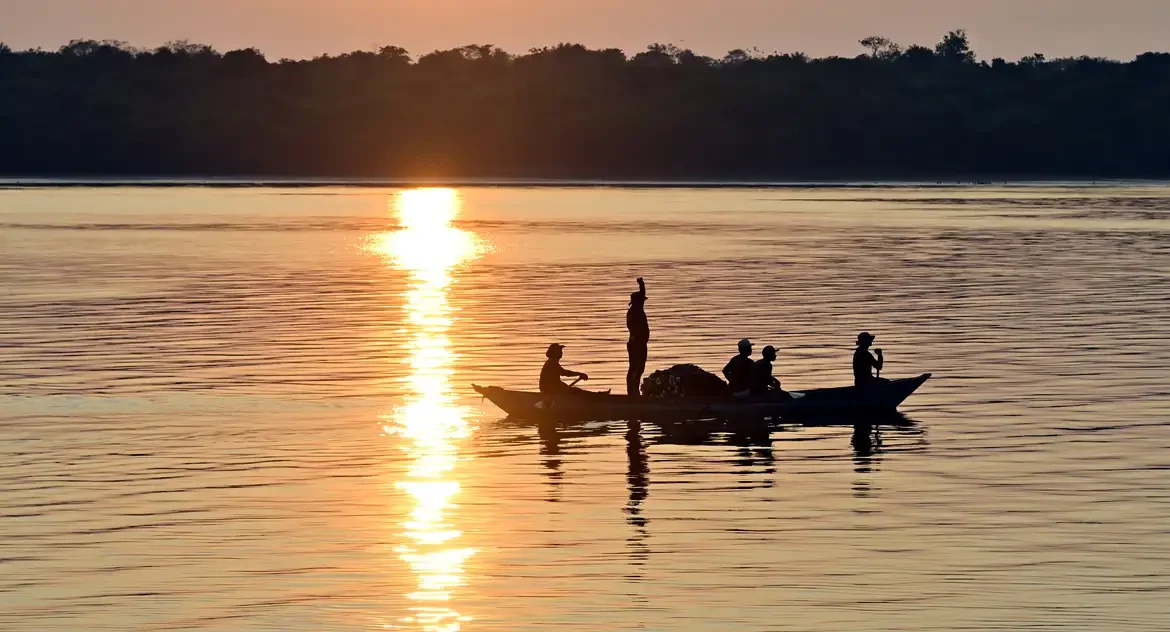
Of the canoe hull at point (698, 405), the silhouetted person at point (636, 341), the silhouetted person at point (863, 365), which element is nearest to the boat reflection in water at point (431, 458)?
the canoe hull at point (698, 405)

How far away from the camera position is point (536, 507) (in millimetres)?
29781

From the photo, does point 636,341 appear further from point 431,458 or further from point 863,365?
point 431,458

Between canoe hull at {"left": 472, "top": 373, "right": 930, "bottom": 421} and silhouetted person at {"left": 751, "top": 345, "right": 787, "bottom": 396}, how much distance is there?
17 centimetres

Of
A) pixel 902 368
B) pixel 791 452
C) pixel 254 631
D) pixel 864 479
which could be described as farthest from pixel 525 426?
pixel 254 631

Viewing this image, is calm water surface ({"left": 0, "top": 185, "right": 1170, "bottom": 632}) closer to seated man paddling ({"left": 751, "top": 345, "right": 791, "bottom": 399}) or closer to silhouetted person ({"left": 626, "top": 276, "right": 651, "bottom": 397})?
silhouetted person ({"left": 626, "top": 276, "right": 651, "bottom": 397})

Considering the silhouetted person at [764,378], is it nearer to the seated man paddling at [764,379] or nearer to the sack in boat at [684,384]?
the seated man paddling at [764,379]

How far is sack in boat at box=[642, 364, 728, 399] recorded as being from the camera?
38.2 meters

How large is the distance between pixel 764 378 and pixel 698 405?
1.43 meters

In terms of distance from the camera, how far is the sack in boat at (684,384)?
38250mm

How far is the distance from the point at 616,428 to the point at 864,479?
25.0ft

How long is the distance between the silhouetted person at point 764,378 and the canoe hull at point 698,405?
0.57 feet

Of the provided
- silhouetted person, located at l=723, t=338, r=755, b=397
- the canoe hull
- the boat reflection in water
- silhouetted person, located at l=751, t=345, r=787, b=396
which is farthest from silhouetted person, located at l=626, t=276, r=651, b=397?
the boat reflection in water

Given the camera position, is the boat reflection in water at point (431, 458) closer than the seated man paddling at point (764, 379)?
Yes

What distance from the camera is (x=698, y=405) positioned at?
126 feet
